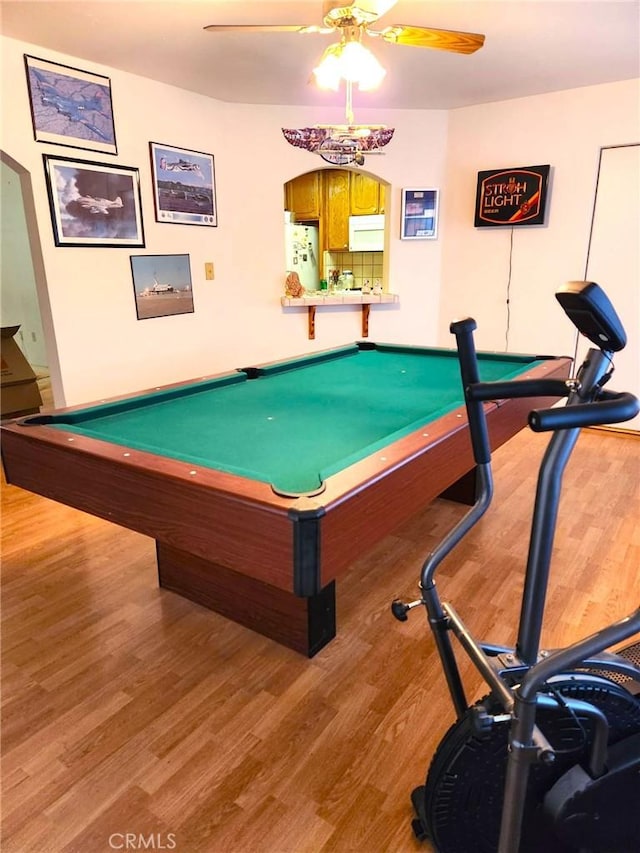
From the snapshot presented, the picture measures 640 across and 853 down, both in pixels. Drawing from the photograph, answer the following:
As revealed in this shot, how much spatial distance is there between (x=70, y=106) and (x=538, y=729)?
378 centimetres

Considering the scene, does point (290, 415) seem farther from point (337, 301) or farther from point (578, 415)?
point (337, 301)

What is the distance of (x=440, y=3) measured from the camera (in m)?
2.60

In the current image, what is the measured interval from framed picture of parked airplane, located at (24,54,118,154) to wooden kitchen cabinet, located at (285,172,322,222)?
3453 mm

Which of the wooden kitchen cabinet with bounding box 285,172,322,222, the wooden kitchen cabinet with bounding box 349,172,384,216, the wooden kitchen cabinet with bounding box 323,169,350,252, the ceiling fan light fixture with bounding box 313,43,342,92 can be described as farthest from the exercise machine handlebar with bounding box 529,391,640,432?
the wooden kitchen cabinet with bounding box 285,172,322,222

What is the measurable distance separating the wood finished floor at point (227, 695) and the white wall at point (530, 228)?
93.2 inches

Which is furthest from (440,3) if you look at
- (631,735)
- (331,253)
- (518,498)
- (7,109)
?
(331,253)

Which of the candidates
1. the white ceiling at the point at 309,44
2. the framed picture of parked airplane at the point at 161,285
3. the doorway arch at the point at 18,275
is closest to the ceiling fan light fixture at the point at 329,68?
the white ceiling at the point at 309,44

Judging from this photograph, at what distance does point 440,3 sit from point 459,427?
222 centimetres

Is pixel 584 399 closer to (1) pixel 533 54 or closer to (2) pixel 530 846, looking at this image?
(2) pixel 530 846

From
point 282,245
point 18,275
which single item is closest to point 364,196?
point 282,245

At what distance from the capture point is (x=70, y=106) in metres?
3.18

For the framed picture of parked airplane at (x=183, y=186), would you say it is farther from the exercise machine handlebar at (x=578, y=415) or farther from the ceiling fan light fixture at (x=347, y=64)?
the exercise machine handlebar at (x=578, y=415)

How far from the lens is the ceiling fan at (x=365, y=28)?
2164mm

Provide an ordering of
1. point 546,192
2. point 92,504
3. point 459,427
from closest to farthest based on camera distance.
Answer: point 92,504, point 459,427, point 546,192
